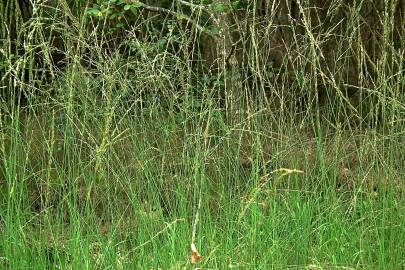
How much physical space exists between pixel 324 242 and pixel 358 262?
209mm

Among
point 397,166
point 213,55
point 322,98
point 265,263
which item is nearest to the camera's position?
point 265,263

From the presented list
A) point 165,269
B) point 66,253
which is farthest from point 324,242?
point 66,253

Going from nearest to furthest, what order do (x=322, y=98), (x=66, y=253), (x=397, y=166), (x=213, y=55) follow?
(x=66, y=253)
(x=397, y=166)
(x=213, y=55)
(x=322, y=98)

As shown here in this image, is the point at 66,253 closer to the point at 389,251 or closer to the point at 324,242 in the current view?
the point at 324,242

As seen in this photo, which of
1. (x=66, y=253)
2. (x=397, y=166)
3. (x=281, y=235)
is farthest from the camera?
(x=397, y=166)

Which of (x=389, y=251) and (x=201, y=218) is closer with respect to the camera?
(x=389, y=251)

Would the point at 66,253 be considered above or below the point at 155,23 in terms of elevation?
below

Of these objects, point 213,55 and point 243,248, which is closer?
point 243,248

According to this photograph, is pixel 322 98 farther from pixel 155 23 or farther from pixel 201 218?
pixel 201 218

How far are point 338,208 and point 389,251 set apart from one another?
322 millimetres

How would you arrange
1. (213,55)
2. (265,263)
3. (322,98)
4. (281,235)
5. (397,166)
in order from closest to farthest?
(265,263)
(281,235)
(397,166)
(213,55)
(322,98)

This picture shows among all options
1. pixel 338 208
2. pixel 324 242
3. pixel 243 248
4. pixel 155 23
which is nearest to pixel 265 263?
pixel 243 248

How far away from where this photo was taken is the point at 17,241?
270 cm

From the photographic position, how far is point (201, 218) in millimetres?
2854
